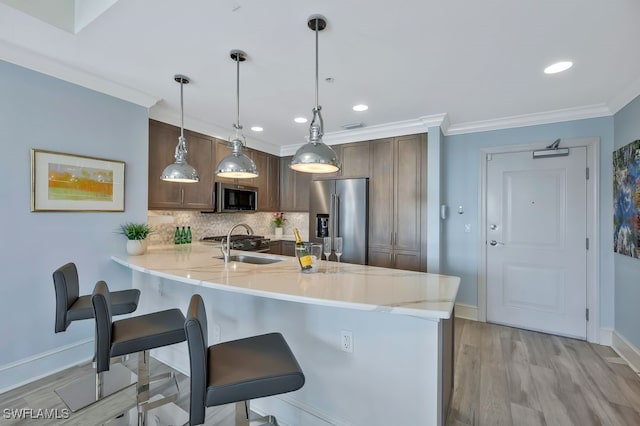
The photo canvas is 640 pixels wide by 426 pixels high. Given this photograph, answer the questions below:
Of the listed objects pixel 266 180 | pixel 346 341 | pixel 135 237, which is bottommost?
pixel 346 341

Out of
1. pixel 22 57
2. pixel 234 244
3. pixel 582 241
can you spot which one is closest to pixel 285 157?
pixel 234 244

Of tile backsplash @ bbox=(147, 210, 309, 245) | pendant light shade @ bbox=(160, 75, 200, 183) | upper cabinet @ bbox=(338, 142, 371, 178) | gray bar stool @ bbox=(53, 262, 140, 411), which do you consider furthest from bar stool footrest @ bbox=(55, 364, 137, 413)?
upper cabinet @ bbox=(338, 142, 371, 178)

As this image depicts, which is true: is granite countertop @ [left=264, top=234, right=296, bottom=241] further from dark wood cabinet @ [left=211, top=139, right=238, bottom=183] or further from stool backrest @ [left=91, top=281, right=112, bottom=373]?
stool backrest @ [left=91, top=281, right=112, bottom=373]

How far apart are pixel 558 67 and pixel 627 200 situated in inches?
57.2

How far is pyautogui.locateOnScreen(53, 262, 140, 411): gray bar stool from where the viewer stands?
1788 millimetres

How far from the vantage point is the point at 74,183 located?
2.41 meters

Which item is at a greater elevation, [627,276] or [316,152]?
[316,152]

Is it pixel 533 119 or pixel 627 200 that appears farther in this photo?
pixel 533 119

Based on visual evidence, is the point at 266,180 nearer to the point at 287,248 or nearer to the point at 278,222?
the point at 278,222

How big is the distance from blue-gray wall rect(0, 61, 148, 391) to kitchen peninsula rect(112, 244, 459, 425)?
775 millimetres

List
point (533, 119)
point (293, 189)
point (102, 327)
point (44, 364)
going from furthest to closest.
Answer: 1. point (293, 189)
2. point (533, 119)
3. point (44, 364)
4. point (102, 327)

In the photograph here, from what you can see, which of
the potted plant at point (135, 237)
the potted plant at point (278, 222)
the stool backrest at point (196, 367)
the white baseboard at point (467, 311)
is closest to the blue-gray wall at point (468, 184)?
the white baseboard at point (467, 311)

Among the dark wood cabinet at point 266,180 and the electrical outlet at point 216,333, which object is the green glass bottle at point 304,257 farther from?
the dark wood cabinet at point 266,180

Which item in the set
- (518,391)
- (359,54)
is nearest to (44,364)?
(359,54)
